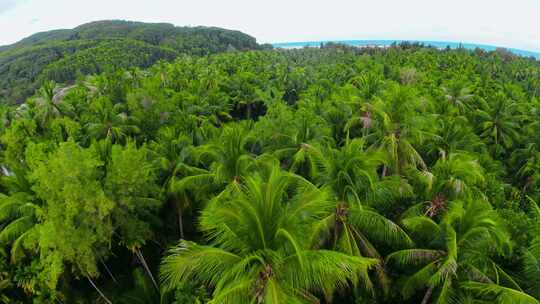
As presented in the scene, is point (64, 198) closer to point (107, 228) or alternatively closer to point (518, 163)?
point (107, 228)

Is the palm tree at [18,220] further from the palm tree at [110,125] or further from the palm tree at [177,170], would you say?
the palm tree at [110,125]

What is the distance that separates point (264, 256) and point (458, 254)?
6.81m

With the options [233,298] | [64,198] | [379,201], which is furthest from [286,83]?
[233,298]

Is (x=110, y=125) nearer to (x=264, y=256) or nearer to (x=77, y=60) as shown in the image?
(x=264, y=256)

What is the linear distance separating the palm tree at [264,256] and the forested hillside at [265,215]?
0.15 ft

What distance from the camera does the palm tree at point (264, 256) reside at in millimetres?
7898

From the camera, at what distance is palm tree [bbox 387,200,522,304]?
1051 centimetres

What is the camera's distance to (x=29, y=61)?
107 m

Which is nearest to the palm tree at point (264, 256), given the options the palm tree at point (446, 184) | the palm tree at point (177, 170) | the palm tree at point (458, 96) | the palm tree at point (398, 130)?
the palm tree at point (446, 184)

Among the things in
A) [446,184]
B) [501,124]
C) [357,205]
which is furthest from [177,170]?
[501,124]

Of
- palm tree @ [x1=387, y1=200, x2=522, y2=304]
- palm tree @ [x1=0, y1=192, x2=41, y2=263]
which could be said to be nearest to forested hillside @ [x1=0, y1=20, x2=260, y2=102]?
palm tree @ [x1=0, y1=192, x2=41, y2=263]

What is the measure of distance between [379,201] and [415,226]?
1687 mm

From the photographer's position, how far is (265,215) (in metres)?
8.82

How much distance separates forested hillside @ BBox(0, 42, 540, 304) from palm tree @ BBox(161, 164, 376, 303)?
0.15ft
